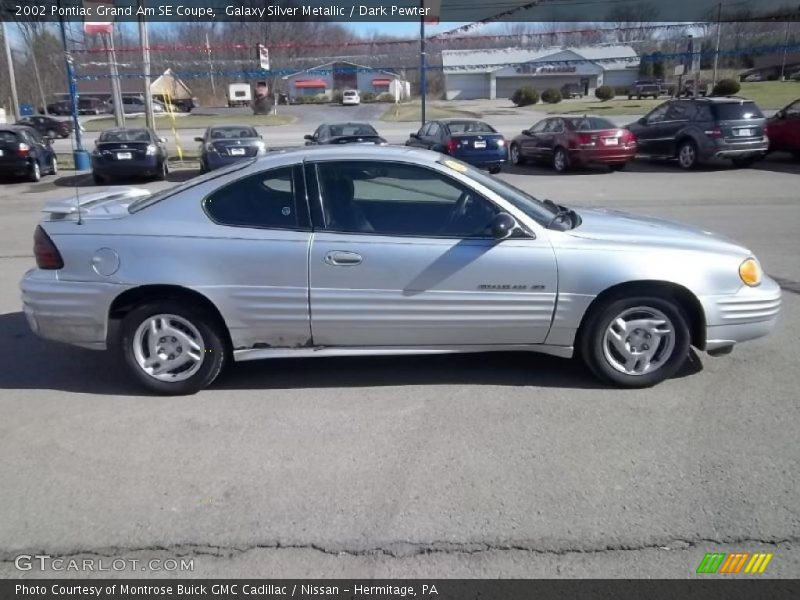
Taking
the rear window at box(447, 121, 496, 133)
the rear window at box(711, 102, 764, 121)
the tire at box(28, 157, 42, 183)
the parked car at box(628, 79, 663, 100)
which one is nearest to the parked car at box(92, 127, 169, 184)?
the tire at box(28, 157, 42, 183)

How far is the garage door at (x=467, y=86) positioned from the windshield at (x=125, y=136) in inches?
2590

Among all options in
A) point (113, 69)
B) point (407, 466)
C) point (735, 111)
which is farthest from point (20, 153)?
point (407, 466)

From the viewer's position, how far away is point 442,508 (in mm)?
3422

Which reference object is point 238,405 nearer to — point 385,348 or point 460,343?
point 385,348

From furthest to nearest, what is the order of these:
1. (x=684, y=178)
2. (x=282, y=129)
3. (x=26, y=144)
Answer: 1. (x=282, y=129)
2. (x=26, y=144)
3. (x=684, y=178)

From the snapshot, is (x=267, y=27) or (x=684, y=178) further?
(x=267, y=27)

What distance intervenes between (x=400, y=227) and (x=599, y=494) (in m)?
2.09

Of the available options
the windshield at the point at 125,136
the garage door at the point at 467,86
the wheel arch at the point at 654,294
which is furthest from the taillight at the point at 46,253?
the garage door at the point at 467,86

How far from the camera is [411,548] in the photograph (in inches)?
123

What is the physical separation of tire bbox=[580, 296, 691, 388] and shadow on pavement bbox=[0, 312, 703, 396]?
0.20 metres

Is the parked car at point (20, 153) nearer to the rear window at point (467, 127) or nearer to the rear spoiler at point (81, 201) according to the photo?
the rear window at point (467, 127)

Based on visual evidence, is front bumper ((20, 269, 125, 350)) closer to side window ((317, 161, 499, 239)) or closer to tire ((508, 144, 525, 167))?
side window ((317, 161, 499, 239))

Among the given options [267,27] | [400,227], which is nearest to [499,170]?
[400,227]

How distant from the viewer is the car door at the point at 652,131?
63.9 feet
